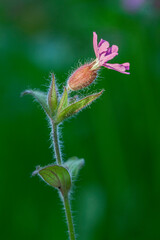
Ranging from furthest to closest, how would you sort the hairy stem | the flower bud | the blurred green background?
the blurred green background → the flower bud → the hairy stem

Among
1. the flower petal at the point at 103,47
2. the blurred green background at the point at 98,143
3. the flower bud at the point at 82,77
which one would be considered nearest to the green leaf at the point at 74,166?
the flower bud at the point at 82,77

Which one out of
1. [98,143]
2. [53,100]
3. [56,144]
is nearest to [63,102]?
[53,100]

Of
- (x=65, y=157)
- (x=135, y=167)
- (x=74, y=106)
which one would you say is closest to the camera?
(x=74, y=106)

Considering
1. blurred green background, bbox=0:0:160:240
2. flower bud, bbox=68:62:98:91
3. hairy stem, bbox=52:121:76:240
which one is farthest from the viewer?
blurred green background, bbox=0:0:160:240

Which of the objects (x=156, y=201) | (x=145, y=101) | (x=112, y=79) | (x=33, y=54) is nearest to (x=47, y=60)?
(x=33, y=54)

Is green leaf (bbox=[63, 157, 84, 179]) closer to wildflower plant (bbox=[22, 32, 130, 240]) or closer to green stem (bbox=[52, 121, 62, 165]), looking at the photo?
wildflower plant (bbox=[22, 32, 130, 240])

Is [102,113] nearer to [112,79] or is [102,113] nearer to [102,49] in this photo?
[112,79]

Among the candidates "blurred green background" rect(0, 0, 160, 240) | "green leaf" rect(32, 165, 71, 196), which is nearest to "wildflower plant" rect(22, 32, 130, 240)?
"green leaf" rect(32, 165, 71, 196)
